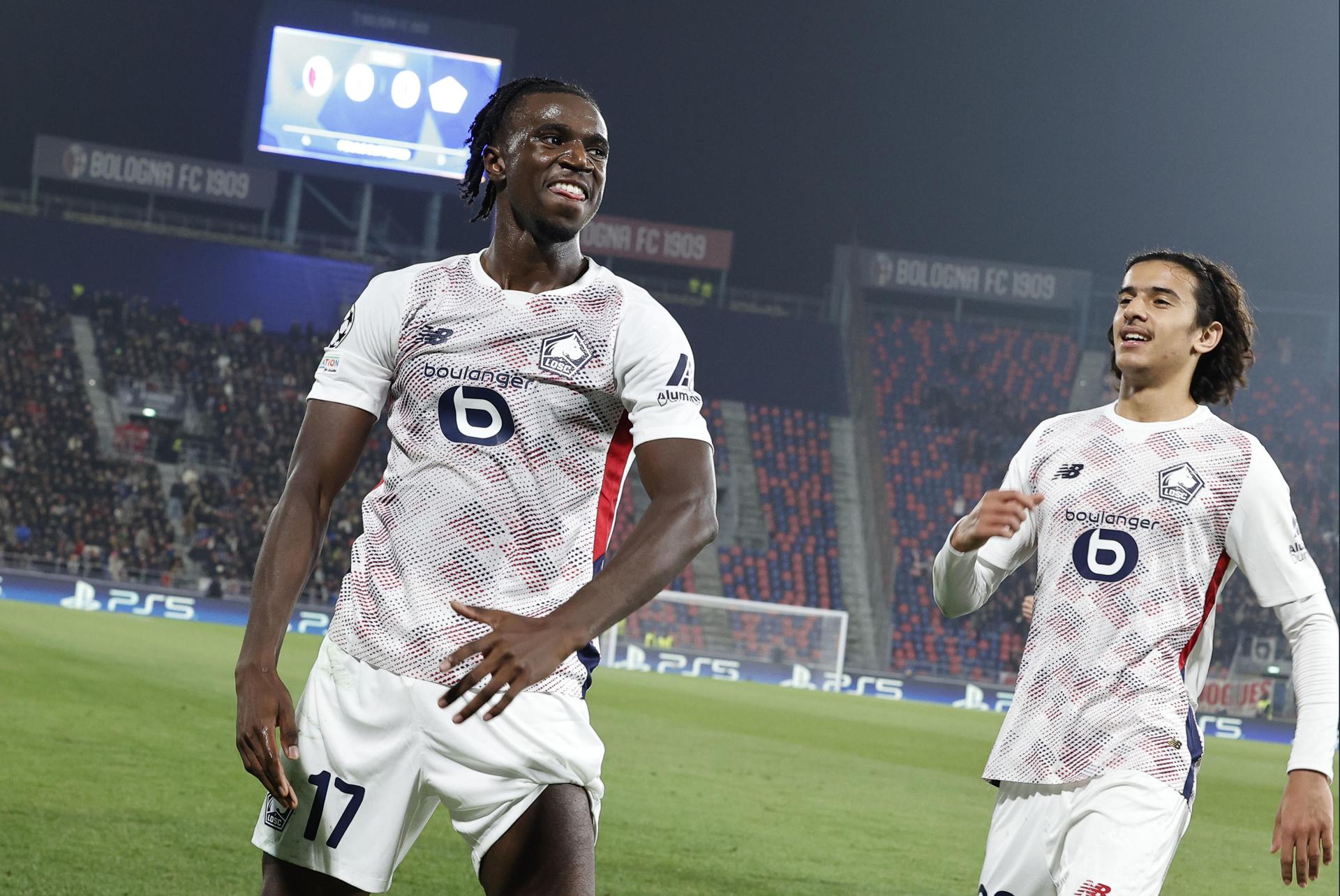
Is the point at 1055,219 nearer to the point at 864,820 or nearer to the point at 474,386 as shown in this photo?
the point at 864,820

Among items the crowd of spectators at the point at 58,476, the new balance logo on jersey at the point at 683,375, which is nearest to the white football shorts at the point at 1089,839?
the new balance logo on jersey at the point at 683,375

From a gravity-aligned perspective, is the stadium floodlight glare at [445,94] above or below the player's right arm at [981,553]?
above

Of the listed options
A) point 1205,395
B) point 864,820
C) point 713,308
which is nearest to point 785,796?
point 864,820

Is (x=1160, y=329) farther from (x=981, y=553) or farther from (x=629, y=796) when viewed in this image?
(x=629, y=796)

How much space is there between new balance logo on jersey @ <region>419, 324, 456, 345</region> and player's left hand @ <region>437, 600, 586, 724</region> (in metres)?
0.63

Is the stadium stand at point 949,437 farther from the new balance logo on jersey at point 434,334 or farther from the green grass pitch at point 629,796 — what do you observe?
the new balance logo on jersey at point 434,334

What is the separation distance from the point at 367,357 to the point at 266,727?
2.46 ft

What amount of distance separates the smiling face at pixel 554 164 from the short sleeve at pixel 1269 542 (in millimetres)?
1774

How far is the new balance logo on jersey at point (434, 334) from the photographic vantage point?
9.36 feet

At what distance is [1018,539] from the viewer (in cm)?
385

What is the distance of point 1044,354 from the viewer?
121ft

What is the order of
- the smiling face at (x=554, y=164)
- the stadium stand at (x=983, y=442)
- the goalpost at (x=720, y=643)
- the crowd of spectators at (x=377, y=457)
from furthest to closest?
1. the stadium stand at (x=983, y=442)
2. the crowd of spectators at (x=377, y=457)
3. the goalpost at (x=720, y=643)
4. the smiling face at (x=554, y=164)

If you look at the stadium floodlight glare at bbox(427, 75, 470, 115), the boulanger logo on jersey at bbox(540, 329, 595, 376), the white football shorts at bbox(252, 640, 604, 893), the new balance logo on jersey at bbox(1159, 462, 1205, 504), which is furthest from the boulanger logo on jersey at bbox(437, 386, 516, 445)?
the stadium floodlight glare at bbox(427, 75, 470, 115)

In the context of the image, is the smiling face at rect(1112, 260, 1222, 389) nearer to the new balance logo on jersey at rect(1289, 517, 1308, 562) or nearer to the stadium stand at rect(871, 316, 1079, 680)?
the new balance logo on jersey at rect(1289, 517, 1308, 562)
